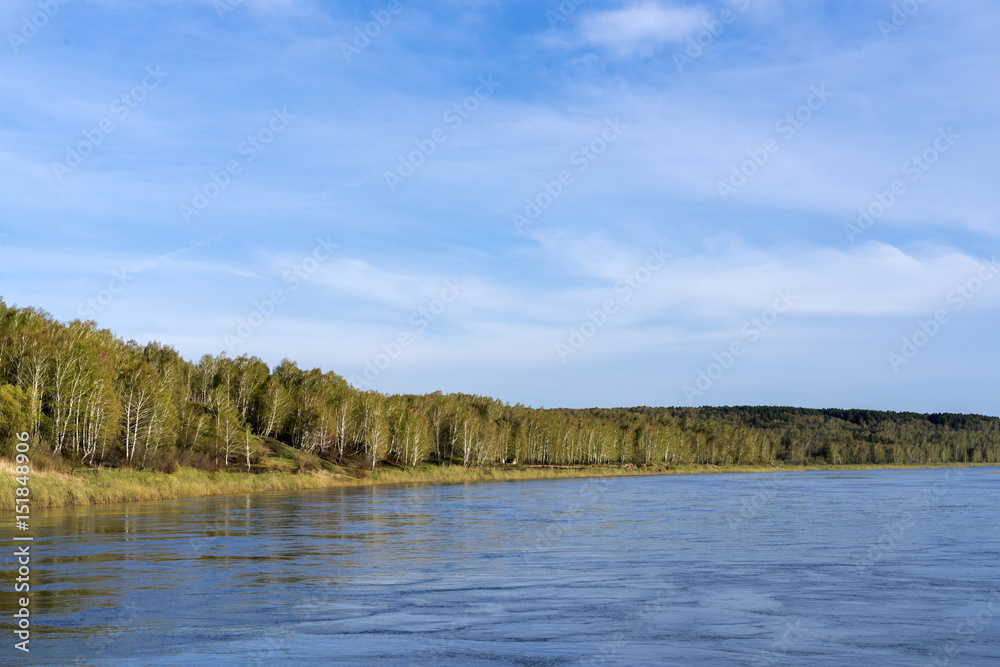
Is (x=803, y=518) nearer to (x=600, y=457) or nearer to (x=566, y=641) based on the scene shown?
(x=566, y=641)

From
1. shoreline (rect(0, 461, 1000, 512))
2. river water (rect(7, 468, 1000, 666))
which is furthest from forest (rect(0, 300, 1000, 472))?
river water (rect(7, 468, 1000, 666))

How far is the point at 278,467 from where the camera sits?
97.2 metres

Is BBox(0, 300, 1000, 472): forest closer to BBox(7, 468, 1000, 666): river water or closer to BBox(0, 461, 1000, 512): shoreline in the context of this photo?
BBox(0, 461, 1000, 512): shoreline

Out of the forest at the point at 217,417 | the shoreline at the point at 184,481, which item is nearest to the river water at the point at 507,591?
the shoreline at the point at 184,481

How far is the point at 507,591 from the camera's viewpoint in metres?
25.5

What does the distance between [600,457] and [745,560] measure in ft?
517

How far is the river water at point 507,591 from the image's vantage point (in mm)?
17953

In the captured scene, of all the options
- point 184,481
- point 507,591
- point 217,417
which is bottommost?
point 184,481

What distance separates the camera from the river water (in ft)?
58.9

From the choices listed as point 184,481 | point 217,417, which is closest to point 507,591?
point 184,481

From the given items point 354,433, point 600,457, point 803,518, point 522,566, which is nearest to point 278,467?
point 354,433

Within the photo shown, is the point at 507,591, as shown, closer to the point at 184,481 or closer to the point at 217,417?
the point at 184,481

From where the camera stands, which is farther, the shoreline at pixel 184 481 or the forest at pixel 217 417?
the forest at pixel 217 417

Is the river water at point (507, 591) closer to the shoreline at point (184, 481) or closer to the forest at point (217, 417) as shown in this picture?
the shoreline at point (184, 481)
